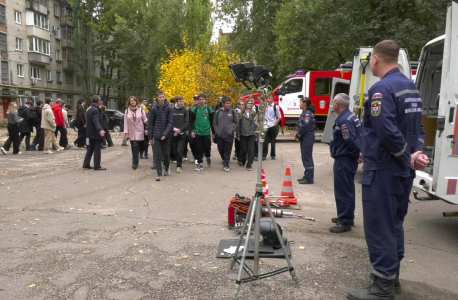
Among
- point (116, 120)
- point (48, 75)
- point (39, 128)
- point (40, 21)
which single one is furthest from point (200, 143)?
point (40, 21)

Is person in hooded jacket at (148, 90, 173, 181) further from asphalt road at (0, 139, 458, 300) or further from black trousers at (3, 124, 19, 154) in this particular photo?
black trousers at (3, 124, 19, 154)

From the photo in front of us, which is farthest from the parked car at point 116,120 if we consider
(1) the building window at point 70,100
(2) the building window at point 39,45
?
(1) the building window at point 70,100

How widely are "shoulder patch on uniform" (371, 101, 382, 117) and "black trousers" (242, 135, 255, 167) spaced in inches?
301

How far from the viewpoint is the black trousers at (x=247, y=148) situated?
1114 centimetres

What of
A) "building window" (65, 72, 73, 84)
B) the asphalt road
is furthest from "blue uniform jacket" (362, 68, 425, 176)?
"building window" (65, 72, 73, 84)

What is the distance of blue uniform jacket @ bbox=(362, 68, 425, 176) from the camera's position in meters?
3.39

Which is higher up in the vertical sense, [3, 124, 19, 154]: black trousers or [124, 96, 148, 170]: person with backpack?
[124, 96, 148, 170]: person with backpack

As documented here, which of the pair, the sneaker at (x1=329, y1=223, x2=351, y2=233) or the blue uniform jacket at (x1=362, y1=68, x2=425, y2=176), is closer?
the blue uniform jacket at (x1=362, y1=68, x2=425, y2=176)

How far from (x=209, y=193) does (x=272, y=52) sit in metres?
24.7

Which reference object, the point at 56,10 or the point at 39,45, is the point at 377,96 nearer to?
the point at 39,45

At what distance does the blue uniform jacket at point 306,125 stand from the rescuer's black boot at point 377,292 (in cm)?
576

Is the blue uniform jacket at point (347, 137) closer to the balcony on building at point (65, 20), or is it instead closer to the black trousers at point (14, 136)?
the black trousers at point (14, 136)

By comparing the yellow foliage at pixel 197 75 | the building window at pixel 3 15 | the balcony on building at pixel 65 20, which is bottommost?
the yellow foliage at pixel 197 75

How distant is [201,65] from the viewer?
30.2m
